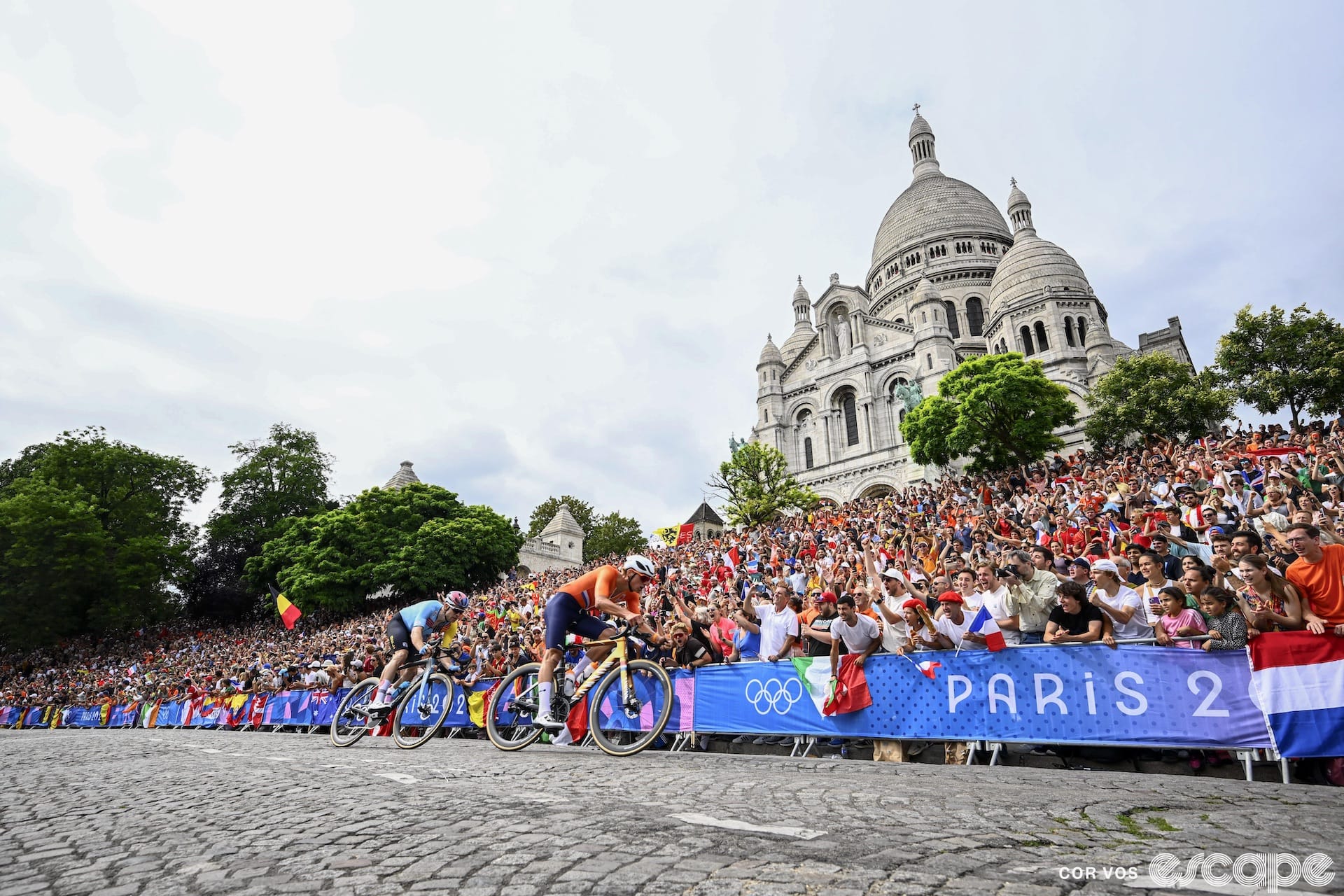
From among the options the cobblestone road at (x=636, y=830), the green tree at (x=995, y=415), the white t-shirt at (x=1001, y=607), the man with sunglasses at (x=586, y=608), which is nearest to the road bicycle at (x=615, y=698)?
the man with sunglasses at (x=586, y=608)

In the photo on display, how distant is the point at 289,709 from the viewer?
1661cm

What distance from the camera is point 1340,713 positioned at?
534cm

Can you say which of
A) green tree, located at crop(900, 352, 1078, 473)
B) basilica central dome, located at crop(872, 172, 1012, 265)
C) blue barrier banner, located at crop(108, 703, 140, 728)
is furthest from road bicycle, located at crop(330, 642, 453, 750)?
basilica central dome, located at crop(872, 172, 1012, 265)

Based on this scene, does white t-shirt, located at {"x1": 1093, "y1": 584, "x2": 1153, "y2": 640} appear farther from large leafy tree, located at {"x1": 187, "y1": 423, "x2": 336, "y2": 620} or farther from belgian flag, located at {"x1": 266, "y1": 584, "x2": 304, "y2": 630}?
large leafy tree, located at {"x1": 187, "y1": 423, "x2": 336, "y2": 620}

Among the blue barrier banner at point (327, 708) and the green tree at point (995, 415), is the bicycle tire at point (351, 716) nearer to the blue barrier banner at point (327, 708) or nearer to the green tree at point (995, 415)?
the blue barrier banner at point (327, 708)

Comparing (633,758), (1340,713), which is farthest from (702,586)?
(1340,713)

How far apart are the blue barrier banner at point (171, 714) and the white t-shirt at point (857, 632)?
70.6ft

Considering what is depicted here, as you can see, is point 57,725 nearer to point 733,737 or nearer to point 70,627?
point 70,627

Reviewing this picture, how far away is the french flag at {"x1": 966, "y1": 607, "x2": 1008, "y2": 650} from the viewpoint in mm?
6969

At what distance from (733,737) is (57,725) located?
2942 cm

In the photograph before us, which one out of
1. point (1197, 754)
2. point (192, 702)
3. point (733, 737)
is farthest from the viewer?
point (192, 702)

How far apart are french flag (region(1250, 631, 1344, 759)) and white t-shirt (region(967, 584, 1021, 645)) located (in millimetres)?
2023

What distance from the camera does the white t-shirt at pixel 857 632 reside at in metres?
7.81

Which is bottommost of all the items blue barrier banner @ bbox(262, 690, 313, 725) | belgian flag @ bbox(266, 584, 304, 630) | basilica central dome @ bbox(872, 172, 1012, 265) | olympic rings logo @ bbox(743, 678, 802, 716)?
blue barrier banner @ bbox(262, 690, 313, 725)
